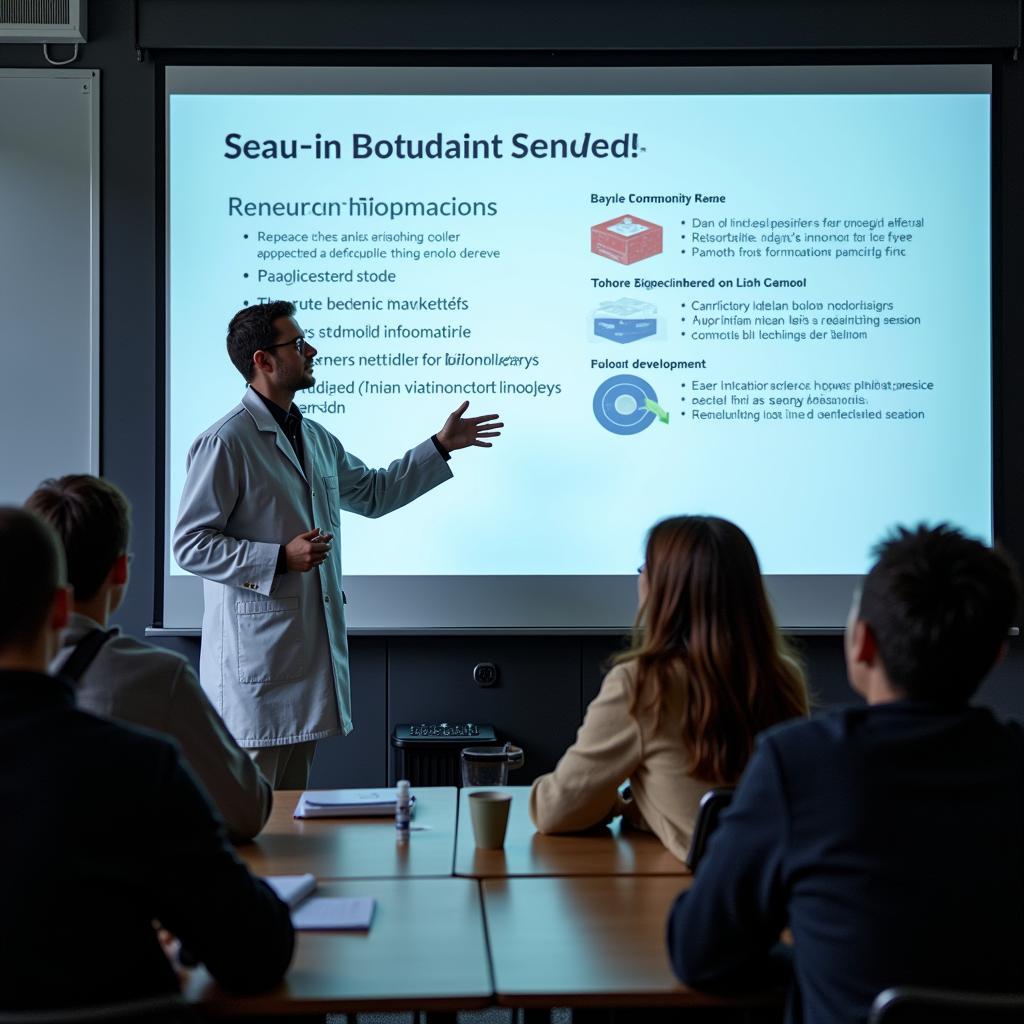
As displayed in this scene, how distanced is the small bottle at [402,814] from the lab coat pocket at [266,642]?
45.3 inches

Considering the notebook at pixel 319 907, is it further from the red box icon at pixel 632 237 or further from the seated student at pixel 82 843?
the red box icon at pixel 632 237

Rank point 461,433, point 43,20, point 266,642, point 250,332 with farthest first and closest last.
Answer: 1. point 43,20
2. point 461,433
3. point 250,332
4. point 266,642

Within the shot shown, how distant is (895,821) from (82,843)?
2.79 feet

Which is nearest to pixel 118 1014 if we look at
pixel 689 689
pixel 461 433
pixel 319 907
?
pixel 319 907

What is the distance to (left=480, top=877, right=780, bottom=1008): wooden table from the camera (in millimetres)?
1354

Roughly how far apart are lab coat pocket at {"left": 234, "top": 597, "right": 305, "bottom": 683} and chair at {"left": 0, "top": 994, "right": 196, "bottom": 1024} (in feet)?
6.87

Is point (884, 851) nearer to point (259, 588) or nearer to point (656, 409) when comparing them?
point (259, 588)

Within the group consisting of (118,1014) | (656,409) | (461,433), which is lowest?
(118,1014)

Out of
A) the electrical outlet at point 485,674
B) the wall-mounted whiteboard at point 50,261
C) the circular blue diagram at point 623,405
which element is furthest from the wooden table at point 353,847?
the wall-mounted whiteboard at point 50,261

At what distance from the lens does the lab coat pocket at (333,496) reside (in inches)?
139

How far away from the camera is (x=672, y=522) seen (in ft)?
6.58

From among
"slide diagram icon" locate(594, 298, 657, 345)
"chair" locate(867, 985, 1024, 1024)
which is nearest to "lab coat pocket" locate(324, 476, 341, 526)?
"slide diagram icon" locate(594, 298, 657, 345)

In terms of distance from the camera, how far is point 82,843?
1.17 meters

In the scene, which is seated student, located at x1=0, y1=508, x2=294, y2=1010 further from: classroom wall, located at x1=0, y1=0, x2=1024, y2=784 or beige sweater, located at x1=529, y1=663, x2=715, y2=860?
classroom wall, located at x1=0, y1=0, x2=1024, y2=784
